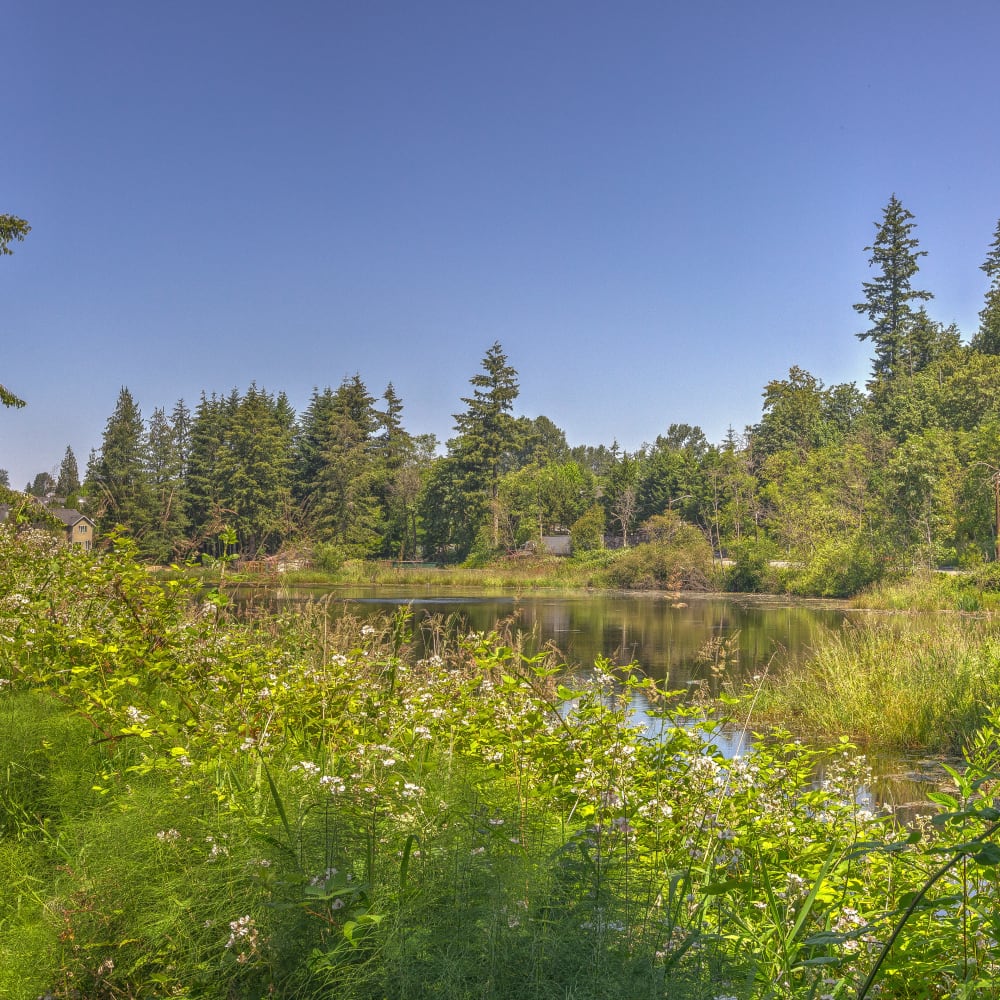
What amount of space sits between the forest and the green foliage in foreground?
2984 cm

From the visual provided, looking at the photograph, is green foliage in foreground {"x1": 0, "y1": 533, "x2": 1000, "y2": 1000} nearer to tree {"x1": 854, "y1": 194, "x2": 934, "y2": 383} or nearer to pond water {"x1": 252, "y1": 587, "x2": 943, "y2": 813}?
pond water {"x1": 252, "y1": 587, "x2": 943, "y2": 813}

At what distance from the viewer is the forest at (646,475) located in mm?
32594

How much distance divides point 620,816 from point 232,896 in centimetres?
140

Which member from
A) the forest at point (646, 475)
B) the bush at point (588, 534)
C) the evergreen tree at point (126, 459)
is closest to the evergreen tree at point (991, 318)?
the forest at point (646, 475)

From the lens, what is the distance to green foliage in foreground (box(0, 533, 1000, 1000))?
74.7 inches

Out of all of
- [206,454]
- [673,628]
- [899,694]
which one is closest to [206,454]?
[206,454]

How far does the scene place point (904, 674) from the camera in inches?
365

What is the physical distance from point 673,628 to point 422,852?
61.9 ft

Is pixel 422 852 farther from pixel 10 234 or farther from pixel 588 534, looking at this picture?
pixel 588 534

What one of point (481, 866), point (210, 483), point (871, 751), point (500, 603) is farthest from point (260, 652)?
point (210, 483)

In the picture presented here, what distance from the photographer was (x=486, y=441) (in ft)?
168

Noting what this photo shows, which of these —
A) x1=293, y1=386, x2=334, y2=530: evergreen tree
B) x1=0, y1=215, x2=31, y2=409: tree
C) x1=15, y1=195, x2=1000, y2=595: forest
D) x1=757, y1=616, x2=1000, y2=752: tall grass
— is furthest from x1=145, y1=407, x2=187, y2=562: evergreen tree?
x1=757, y1=616, x2=1000, y2=752: tall grass

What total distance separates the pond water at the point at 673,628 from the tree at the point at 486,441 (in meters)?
16.2

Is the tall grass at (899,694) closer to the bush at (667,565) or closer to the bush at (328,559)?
the bush at (667,565)
